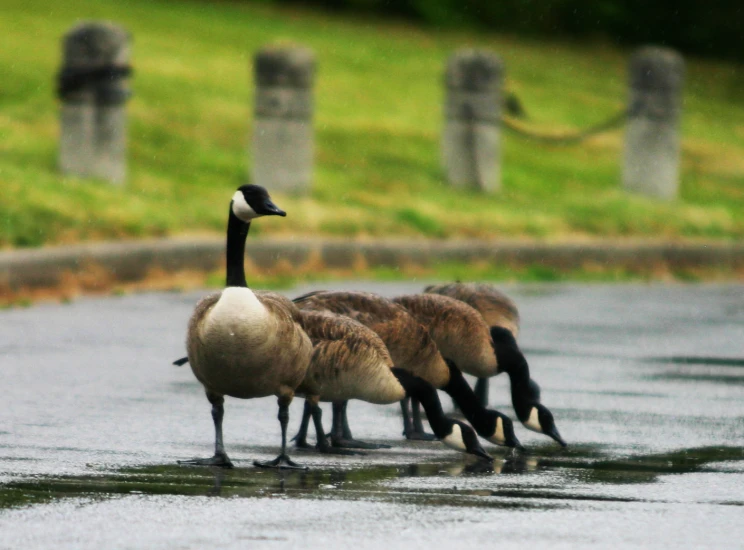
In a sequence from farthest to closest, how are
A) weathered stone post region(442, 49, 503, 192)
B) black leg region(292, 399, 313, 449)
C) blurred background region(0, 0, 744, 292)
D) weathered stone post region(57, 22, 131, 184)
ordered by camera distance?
weathered stone post region(442, 49, 503, 192)
blurred background region(0, 0, 744, 292)
weathered stone post region(57, 22, 131, 184)
black leg region(292, 399, 313, 449)

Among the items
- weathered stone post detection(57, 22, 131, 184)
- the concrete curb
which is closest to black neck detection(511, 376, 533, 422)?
the concrete curb

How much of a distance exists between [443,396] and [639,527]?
4.52 meters

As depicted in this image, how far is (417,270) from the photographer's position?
18.3m

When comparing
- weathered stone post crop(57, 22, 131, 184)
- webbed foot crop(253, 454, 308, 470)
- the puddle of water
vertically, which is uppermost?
weathered stone post crop(57, 22, 131, 184)

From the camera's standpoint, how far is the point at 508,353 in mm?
9609

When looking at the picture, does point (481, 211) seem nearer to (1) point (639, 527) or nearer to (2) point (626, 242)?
(2) point (626, 242)

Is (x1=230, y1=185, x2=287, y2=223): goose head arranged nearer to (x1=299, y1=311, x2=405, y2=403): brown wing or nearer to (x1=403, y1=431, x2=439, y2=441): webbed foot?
(x1=299, y1=311, x2=405, y2=403): brown wing

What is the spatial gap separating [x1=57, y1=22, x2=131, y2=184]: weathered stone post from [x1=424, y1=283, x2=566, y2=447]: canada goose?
8.18m

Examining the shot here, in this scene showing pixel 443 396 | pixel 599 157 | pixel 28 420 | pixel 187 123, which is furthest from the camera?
pixel 599 157

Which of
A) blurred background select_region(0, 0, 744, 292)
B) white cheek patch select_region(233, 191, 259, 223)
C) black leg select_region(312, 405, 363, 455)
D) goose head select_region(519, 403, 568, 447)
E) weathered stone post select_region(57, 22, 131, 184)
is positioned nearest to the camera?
white cheek patch select_region(233, 191, 259, 223)

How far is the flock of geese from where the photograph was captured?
7.70 meters

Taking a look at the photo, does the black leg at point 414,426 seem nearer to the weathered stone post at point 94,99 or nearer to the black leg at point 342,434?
the black leg at point 342,434

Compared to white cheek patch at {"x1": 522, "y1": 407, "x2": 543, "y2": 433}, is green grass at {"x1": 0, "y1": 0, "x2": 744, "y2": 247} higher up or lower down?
higher up

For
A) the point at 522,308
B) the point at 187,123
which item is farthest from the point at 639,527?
the point at 187,123
